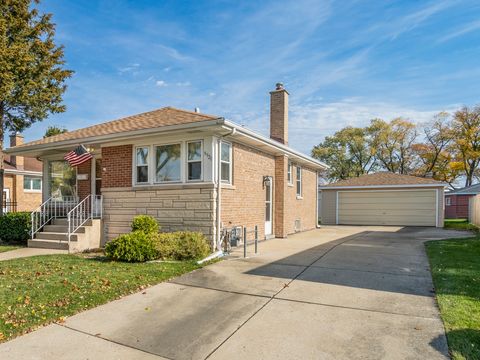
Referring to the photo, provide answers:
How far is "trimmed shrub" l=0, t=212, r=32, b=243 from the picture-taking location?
37.0 ft

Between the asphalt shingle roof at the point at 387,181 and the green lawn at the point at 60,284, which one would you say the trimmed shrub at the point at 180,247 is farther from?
the asphalt shingle roof at the point at 387,181

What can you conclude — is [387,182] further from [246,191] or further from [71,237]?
[71,237]

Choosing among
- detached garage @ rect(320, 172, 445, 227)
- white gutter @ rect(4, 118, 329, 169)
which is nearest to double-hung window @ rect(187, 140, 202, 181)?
white gutter @ rect(4, 118, 329, 169)

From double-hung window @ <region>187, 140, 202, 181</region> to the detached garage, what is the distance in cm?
1462

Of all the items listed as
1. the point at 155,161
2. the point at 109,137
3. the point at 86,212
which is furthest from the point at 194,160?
the point at 86,212

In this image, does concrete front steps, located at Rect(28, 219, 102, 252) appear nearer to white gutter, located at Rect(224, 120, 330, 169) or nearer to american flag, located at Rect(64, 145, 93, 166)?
american flag, located at Rect(64, 145, 93, 166)

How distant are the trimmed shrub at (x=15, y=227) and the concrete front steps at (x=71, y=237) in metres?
0.82

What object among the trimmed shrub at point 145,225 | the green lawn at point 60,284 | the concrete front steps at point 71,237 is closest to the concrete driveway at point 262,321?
the green lawn at point 60,284

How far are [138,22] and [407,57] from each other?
30.5 feet

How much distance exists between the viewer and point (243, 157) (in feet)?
34.9

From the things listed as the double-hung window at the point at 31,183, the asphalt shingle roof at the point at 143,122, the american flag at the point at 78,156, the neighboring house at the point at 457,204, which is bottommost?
the neighboring house at the point at 457,204

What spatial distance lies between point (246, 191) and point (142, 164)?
344 centimetres

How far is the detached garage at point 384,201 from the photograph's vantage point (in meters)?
19.2

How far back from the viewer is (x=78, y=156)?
34.4 feet
